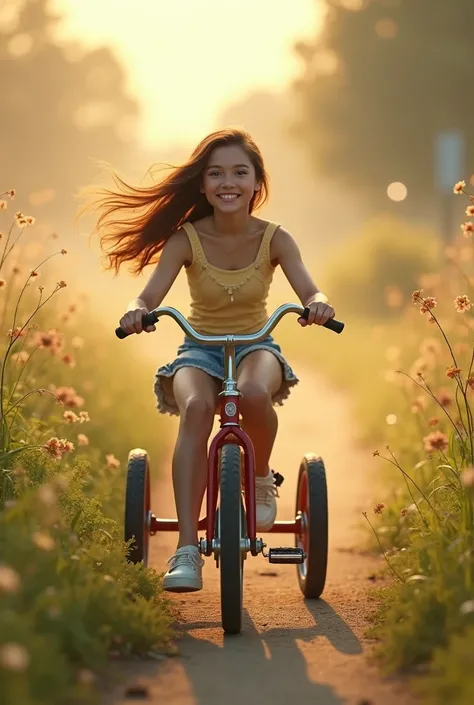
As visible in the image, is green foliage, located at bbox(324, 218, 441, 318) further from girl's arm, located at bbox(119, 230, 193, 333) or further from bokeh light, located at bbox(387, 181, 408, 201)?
girl's arm, located at bbox(119, 230, 193, 333)

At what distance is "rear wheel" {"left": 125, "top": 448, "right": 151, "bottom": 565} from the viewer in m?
4.53

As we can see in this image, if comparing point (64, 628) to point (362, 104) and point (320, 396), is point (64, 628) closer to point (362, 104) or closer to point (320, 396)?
point (320, 396)

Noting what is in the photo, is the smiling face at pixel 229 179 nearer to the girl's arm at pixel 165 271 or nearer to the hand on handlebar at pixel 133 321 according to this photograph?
the girl's arm at pixel 165 271

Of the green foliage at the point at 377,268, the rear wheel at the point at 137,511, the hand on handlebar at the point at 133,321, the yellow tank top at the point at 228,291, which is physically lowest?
the rear wheel at the point at 137,511

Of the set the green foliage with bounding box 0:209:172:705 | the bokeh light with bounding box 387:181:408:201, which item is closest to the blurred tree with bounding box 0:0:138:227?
the bokeh light with bounding box 387:181:408:201

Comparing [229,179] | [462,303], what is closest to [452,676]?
[462,303]

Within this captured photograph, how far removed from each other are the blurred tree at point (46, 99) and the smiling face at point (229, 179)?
16274mm

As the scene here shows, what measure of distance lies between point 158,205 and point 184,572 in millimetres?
1762

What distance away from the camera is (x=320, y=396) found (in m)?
12.1

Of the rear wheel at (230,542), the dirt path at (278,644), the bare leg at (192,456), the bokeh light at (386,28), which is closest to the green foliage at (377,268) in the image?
the bokeh light at (386,28)

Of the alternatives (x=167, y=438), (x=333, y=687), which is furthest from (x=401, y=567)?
(x=167, y=438)

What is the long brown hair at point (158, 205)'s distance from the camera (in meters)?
4.82

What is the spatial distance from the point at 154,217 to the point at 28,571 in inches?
91.4

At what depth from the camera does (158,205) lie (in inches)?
197
